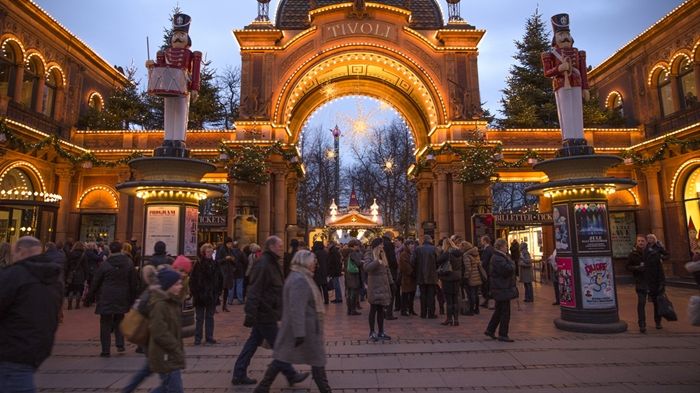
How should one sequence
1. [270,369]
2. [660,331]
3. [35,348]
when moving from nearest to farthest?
[35,348], [270,369], [660,331]

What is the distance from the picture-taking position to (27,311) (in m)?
3.45

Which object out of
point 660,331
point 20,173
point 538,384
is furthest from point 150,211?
point 20,173

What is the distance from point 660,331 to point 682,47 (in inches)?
656

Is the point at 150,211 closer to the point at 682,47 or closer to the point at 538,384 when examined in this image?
the point at 538,384

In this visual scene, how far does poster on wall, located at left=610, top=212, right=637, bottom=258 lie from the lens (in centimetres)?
2142

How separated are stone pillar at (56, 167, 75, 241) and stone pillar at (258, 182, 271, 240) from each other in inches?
370

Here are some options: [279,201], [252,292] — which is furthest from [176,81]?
[279,201]

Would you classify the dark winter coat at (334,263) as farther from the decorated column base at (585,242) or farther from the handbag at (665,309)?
the handbag at (665,309)

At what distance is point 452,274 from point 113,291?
266 inches

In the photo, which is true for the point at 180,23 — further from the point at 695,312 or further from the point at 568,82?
the point at 695,312

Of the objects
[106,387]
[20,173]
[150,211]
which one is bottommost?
[106,387]

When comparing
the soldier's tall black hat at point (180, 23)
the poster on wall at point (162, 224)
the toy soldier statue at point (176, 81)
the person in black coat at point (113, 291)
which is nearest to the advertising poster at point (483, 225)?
the toy soldier statue at point (176, 81)

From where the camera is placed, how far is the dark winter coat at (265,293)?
5.55 metres

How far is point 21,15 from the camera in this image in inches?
722
